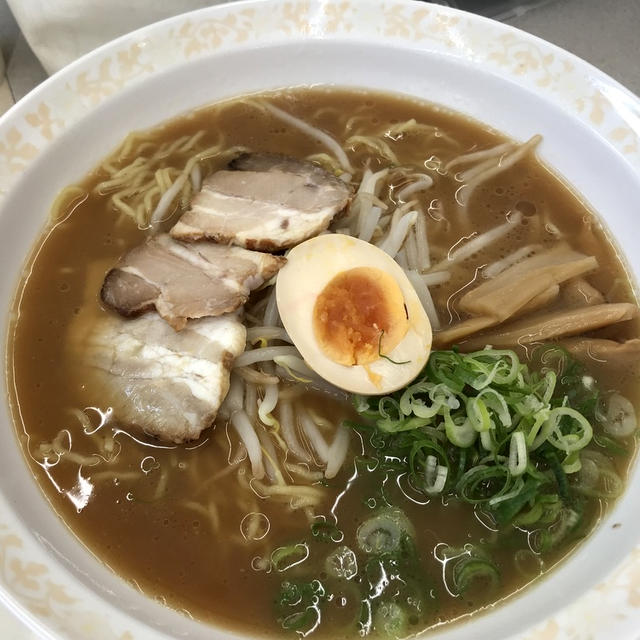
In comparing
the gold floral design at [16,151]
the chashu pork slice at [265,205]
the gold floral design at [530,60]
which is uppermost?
the gold floral design at [530,60]

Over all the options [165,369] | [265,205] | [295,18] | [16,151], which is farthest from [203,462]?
[295,18]

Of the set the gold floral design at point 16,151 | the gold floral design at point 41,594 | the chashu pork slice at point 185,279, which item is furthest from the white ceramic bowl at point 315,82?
the chashu pork slice at point 185,279

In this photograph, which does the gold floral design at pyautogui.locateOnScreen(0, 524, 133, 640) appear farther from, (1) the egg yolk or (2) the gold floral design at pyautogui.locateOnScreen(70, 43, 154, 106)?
(2) the gold floral design at pyautogui.locateOnScreen(70, 43, 154, 106)

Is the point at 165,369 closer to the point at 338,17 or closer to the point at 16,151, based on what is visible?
the point at 16,151

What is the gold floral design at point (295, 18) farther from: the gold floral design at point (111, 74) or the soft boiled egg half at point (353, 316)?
the soft boiled egg half at point (353, 316)

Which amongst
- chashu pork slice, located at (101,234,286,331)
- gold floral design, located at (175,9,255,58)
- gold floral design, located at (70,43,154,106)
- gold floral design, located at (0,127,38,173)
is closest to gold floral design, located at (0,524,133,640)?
chashu pork slice, located at (101,234,286,331)

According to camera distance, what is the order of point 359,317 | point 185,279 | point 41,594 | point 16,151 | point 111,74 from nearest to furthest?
point 41,594 < point 359,317 < point 185,279 < point 16,151 < point 111,74
